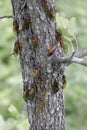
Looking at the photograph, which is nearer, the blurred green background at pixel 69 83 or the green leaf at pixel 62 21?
the green leaf at pixel 62 21

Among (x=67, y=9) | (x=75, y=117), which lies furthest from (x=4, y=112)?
(x=67, y=9)

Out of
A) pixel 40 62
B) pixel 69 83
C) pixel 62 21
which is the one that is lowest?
pixel 69 83

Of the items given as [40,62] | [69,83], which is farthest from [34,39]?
[69,83]

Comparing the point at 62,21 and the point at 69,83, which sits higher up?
the point at 62,21

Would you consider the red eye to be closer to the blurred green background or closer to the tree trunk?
the tree trunk

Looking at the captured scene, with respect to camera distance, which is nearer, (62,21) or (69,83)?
(62,21)

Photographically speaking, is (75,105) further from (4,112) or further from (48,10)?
(48,10)

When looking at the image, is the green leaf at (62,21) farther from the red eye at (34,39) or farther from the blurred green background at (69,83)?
the blurred green background at (69,83)

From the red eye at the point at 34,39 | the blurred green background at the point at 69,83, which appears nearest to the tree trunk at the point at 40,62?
the red eye at the point at 34,39

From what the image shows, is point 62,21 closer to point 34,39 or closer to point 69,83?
point 34,39
